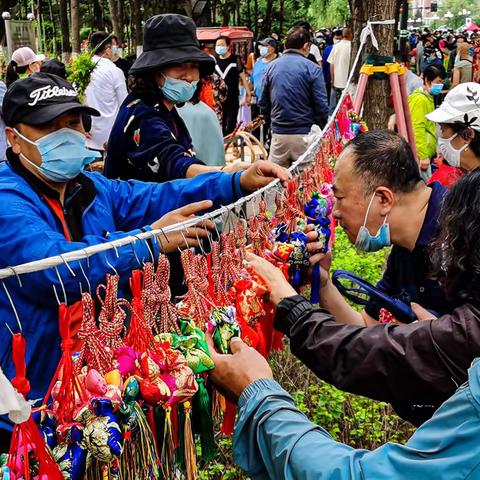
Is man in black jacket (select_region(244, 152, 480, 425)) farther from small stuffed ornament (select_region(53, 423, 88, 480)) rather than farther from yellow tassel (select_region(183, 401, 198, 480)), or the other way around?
small stuffed ornament (select_region(53, 423, 88, 480))

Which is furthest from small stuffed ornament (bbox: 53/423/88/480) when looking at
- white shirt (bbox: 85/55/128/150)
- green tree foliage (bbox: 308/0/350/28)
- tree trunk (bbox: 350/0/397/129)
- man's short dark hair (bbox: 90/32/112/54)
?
green tree foliage (bbox: 308/0/350/28)

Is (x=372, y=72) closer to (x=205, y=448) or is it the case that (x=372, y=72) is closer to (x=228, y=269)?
(x=228, y=269)

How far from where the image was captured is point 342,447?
137 centimetres

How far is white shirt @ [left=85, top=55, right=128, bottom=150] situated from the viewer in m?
7.20

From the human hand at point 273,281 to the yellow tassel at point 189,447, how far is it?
0.49 m

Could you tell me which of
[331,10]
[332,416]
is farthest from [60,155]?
[331,10]

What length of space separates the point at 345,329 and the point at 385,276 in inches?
39.4

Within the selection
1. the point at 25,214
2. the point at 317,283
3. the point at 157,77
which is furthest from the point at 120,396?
the point at 157,77

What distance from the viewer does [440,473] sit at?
117cm

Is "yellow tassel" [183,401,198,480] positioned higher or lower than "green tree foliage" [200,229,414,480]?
higher

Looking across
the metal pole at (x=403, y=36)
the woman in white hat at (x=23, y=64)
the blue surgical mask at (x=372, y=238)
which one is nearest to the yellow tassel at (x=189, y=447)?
the blue surgical mask at (x=372, y=238)

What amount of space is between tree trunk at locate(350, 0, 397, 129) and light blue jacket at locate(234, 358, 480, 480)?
5.00 m

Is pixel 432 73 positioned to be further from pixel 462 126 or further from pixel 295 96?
pixel 462 126

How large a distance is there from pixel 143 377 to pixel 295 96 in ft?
19.6
